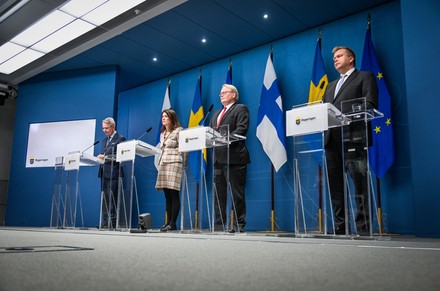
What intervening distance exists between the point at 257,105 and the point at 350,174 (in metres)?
2.96

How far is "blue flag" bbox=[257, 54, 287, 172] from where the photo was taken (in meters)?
4.77

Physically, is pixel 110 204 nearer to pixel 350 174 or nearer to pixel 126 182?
pixel 126 182

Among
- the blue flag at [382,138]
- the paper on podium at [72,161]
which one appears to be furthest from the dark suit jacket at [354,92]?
the paper on podium at [72,161]

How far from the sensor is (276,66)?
5.28 metres

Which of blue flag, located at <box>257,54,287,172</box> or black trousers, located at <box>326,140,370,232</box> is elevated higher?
blue flag, located at <box>257,54,287,172</box>

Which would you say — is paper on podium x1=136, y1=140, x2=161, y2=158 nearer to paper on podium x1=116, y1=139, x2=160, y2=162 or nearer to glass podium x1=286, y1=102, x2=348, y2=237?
paper on podium x1=116, y1=139, x2=160, y2=162

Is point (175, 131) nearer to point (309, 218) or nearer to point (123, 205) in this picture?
point (123, 205)

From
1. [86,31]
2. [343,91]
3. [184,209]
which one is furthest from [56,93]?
[343,91]

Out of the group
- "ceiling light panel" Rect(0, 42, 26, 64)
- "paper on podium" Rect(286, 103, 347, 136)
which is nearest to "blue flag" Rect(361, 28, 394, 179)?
"paper on podium" Rect(286, 103, 347, 136)

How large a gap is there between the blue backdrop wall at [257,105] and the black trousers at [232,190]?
27 cm

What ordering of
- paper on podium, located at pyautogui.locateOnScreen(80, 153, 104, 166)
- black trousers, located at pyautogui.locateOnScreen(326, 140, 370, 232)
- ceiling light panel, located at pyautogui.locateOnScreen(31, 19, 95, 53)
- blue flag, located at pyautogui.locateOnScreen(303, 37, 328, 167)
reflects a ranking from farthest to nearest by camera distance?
ceiling light panel, located at pyautogui.locateOnScreen(31, 19, 95, 53) → paper on podium, located at pyautogui.locateOnScreen(80, 153, 104, 166) → blue flag, located at pyautogui.locateOnScreen(303, 37, 328, 167) → black trousers, located at pyautogui.locateOnScreen(326, 140, 370, 232)

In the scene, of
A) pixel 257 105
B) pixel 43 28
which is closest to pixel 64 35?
pixel 43 28

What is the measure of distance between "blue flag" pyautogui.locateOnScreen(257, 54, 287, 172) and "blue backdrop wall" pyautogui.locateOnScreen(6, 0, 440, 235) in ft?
0.55

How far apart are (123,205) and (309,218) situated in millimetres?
2098
